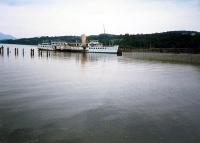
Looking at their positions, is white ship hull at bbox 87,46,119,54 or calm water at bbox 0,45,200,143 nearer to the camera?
calm water at bbox 0,45,200,143

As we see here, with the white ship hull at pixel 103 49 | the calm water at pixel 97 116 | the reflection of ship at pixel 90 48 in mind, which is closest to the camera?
→ the calm water at pixel 97 116

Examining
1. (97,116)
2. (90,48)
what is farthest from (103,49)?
(97,116)

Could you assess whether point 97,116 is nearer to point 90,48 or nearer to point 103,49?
point 103,49

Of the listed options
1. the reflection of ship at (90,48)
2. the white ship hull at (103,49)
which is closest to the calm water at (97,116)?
the reflection of ship at (90,48)

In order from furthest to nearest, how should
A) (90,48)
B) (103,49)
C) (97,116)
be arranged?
(90,48) → (103,49) → (97,116)

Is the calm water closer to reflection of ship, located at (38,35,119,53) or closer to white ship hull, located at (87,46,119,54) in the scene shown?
reflection of ship, located at (38,35,119,53)

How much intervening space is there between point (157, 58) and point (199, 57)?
47.7 feet

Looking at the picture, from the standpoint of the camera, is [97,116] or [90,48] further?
[90,48]

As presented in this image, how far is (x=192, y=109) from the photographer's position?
15547 mm

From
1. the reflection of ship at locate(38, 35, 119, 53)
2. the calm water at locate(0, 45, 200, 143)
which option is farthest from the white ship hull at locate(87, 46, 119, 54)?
the calm water at locate(0, 45, 200, 143)

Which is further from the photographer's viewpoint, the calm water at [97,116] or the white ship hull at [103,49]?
the white ship hull at [103,49]

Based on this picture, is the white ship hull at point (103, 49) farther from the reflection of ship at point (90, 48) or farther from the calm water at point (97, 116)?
the calm water at point (97, 116)

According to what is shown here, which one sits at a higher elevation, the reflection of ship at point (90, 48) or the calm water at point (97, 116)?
the reflection of ship at point (90, 48)

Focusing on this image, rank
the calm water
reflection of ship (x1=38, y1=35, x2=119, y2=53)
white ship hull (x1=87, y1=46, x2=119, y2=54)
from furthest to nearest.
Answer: reflection of ship (x1=38, y1=35, x2=119, y2=53) → white ship hull (x1=87, y1=46, x2=119, y2=54) → the calm water
